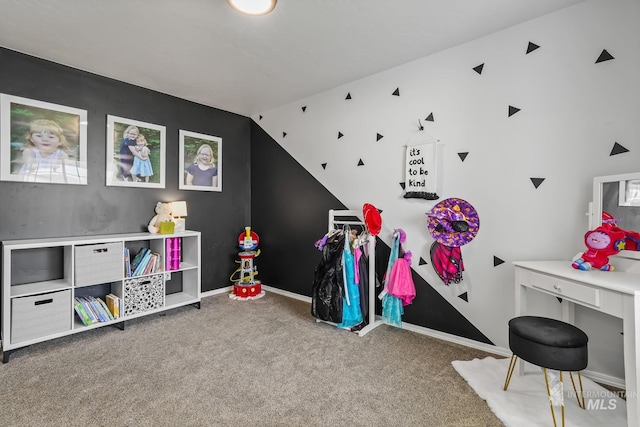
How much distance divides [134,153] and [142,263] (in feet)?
3.76

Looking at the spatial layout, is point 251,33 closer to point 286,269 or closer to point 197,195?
point 197,195

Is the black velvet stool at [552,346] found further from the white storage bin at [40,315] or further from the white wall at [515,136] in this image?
the white storage bin at [40,315]

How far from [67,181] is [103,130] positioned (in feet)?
1.90

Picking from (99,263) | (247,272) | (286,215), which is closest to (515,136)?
(286,215)

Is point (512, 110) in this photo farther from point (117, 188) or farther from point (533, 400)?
point (117, 188)

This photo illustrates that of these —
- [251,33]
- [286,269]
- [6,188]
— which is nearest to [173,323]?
[286,269]

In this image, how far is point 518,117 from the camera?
2191 mm

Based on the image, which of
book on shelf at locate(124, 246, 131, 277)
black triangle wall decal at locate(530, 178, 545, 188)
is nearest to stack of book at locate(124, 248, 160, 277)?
book on shelf at locate(124, 246, 131, 277)

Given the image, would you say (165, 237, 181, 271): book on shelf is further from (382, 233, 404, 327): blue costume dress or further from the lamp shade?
(382, 233, 404, 327): blue costume dress

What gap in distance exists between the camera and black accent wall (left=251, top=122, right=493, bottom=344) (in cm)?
353

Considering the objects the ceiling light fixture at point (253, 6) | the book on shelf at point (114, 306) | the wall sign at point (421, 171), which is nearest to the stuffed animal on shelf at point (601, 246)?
the wall sign at point (421, 171)

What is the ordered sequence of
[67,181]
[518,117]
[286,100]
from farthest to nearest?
1. [286,100]
2. [67,181]
3. [518,117]

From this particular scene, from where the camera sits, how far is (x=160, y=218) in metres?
3.22

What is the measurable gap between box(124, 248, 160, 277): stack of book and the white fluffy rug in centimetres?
276
